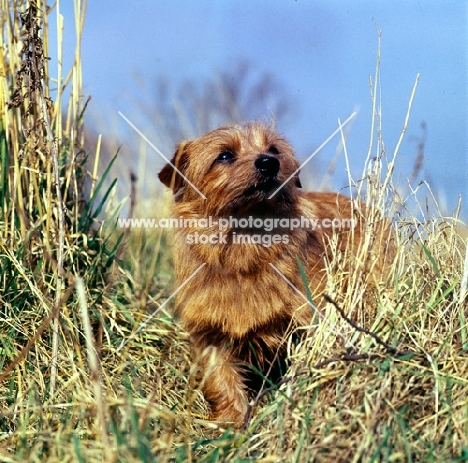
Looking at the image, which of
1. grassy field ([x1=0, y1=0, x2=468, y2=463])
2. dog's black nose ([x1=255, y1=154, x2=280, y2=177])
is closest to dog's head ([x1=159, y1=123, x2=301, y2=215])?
dog's black nose ([x1=255, y1=154, x2=280, y2=177])

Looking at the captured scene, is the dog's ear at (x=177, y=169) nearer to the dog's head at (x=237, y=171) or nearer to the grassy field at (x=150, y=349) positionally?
the dog's head at (x=237, y=171)

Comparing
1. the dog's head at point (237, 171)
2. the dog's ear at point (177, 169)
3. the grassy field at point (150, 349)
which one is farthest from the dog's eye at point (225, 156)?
the grassy field at point (150, 349)

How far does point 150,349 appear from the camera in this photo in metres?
3.76

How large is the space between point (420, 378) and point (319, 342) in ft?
1.38

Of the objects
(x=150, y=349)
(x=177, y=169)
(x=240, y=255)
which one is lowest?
(x=150, y=349)

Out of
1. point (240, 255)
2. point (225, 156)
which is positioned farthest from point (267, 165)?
point (240, 255)

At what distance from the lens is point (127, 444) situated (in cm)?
200

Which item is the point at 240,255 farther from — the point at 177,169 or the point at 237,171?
the point at 177,169

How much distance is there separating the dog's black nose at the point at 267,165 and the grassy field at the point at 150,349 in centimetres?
43

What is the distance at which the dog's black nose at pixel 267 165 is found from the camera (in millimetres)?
3156

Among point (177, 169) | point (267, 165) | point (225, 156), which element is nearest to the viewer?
point (267, 165)

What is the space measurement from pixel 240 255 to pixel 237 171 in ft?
1.43

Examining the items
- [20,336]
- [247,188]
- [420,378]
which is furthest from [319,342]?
[20,336]

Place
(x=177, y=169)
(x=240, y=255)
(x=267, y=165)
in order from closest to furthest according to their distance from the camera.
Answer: (x=267, y=165) → (x=240, y=255) → (x=177, y=169)
